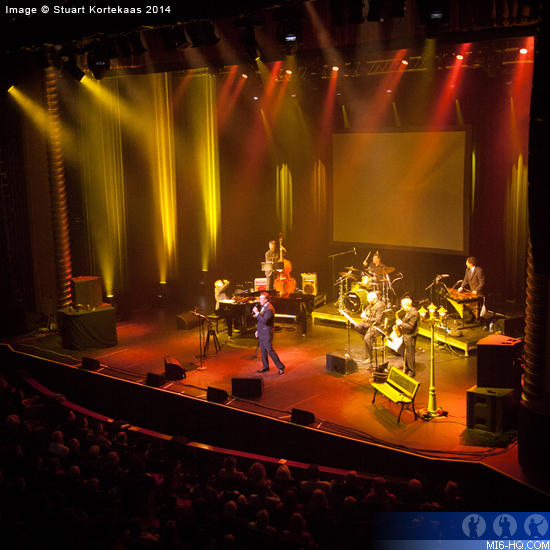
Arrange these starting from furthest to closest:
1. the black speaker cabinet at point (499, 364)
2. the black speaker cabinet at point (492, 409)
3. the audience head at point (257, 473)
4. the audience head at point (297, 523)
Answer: the black speaker cabinet at point (499, 364), the black speaker cabinet at point (492, 409), the audience head at point (257, 473), the audience head at point (297, 523)

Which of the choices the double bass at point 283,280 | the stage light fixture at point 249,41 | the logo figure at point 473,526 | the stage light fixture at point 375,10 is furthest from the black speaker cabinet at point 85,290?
the logo figure at point 473,526

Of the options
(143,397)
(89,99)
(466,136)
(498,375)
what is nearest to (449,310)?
(466,136)

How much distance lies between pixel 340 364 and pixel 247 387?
1.88m

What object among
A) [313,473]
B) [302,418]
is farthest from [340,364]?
[313,473]

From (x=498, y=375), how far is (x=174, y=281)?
9.85 m

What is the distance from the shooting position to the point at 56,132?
14.2m

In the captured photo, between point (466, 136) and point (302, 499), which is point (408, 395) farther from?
point (466, 136)

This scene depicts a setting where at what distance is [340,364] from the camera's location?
36.1ft

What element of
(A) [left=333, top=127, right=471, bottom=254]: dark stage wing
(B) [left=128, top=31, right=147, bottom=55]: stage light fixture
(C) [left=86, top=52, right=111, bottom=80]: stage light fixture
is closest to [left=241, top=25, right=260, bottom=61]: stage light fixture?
(B) [left=128, top=31, right=147, bottom=55]: stage light fixture

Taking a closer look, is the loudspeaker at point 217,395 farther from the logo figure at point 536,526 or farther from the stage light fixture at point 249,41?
the stage light fixture at point 249,41

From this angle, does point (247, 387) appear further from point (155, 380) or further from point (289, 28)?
point (289, 28)

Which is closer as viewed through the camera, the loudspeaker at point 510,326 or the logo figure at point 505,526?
the logo figure at point 505,526

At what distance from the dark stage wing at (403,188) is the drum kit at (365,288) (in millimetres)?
1442

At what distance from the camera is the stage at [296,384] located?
843cm
